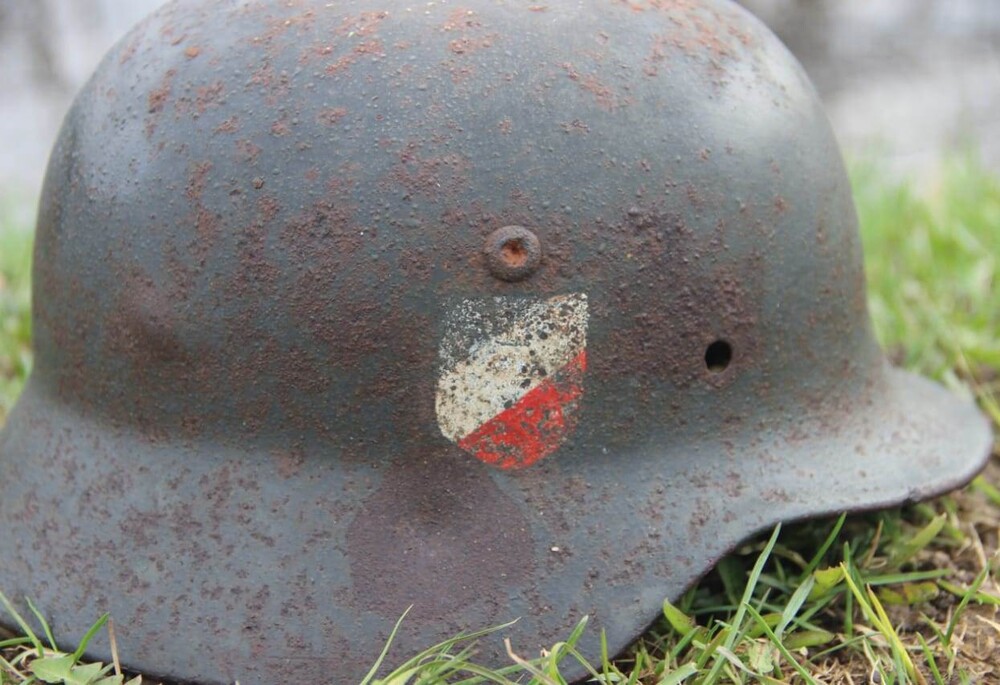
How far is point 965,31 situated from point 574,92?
1080 centimetres

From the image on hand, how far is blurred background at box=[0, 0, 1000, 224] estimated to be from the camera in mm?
8281

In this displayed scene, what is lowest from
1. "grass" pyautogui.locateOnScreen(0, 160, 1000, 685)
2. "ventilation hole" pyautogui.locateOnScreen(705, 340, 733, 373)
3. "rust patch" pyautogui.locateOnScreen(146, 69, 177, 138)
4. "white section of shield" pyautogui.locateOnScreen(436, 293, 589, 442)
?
"grass" pyautogui.locateOnScreen(0, 160, 1000, 685)

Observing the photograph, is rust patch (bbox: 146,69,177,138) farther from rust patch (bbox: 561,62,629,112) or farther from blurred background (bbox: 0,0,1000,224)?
blurred background (bbox: 0,0,1000,224)

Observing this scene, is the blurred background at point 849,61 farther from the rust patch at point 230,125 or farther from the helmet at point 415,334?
the rust patch at point 230,125

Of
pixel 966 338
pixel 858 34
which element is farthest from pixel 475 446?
pixel 858 34

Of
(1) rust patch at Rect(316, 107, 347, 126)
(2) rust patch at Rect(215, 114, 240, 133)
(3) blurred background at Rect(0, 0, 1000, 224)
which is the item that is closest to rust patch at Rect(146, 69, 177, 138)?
(2) rust patch at Rect(215, 114, 240, 133)

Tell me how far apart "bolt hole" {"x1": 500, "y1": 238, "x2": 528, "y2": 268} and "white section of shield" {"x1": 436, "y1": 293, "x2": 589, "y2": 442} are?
62 millimetres

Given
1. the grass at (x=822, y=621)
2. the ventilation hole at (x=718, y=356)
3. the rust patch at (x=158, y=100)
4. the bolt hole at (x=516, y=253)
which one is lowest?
the grass at (x=822, y=621)

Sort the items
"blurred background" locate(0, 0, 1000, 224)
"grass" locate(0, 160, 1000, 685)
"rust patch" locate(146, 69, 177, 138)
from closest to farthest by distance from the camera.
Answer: "grass" locate(0, 160, 1000, 685) < "rust patch" locate(146, 69, 177, 138) < "blurred background" locate(0, 0, 1000, 224)

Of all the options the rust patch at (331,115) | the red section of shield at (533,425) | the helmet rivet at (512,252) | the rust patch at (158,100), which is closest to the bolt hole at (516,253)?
the helmet rivet at (512,252)

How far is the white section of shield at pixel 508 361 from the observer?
63.7 inches

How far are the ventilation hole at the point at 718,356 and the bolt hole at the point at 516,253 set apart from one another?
366 millimetres

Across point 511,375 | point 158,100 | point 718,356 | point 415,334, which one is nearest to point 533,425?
point 511,375

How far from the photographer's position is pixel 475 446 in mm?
1654
